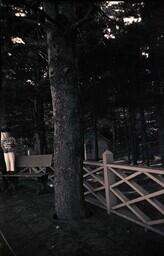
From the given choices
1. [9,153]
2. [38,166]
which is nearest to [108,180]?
[38,166]

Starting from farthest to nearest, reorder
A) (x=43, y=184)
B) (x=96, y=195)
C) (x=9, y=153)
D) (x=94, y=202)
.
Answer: (x=9, y=153) → (x=43, y=184) → (x=94, y=202) → (x=96, y=195)

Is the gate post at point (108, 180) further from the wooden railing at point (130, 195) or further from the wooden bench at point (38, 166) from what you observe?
the wooden bench at point (38, 166)

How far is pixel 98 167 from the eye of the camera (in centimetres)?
866

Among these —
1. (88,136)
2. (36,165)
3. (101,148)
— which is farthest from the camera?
(101,148)

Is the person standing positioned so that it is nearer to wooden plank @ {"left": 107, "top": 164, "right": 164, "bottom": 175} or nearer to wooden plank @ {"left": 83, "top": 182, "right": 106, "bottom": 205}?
wooden plank @ {"left": 83, "top": 182, "right": 106, "bottom": 205}

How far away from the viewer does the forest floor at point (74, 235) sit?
19.5 ft

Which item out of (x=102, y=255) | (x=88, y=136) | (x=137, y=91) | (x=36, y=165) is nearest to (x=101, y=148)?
(x=88, y=136)

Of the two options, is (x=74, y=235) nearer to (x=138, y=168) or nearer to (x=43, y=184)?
(x=138, y=168)

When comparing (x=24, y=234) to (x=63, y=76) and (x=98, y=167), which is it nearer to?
(x=98, y=167)

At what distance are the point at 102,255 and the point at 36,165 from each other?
6724mm

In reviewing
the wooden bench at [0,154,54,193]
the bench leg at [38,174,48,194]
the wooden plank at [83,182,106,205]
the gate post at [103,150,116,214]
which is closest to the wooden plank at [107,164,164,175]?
the gate post at [103,150,116,214]

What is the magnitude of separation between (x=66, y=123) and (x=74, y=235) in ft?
7.12

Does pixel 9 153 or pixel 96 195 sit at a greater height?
pixel 9 153

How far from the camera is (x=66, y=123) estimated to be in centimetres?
773
